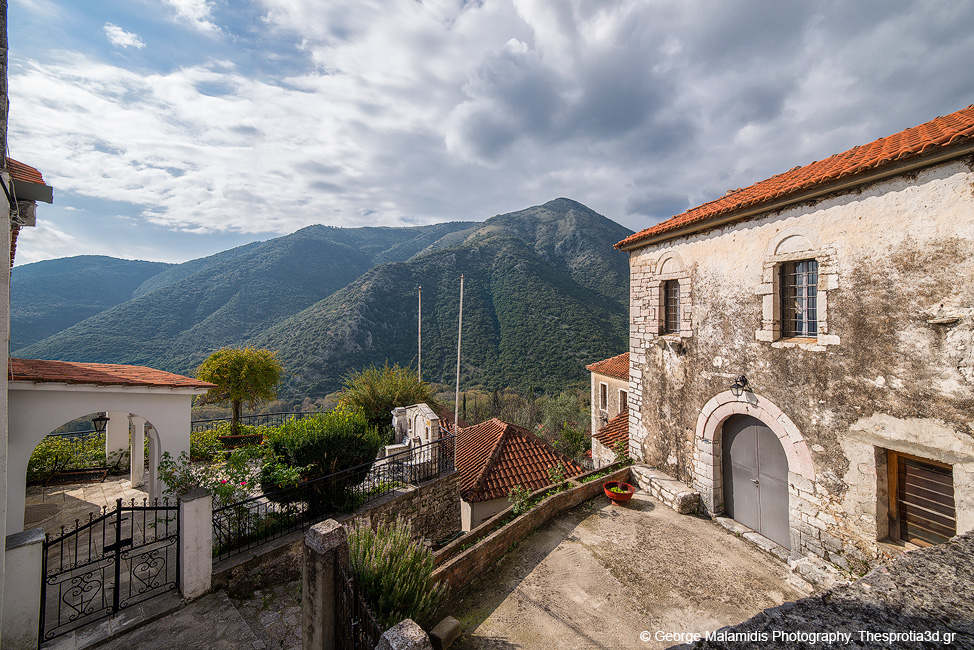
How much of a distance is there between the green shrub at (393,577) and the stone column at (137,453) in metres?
7.88

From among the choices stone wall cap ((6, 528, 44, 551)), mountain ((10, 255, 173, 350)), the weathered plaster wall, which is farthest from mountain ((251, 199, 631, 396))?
the weathered plaster wall

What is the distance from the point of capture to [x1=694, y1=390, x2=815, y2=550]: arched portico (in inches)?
221

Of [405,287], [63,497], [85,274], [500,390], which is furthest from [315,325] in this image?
[85,274]

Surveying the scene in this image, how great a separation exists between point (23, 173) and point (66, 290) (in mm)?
85869

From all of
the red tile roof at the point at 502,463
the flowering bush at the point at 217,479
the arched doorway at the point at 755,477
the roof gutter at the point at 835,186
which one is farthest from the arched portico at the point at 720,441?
the flowering bush at the point at 217,479

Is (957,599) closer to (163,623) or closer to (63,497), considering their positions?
(163,623)

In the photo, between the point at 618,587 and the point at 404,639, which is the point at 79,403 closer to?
the point at 404,639

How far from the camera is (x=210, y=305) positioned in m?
53.9

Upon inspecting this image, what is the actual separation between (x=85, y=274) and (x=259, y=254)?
109ft

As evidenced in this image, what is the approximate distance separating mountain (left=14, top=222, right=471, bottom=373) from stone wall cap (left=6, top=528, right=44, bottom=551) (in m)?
42.5

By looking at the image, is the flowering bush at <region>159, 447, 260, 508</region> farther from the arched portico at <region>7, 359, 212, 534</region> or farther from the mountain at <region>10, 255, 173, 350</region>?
the mountain at <region>10, 255, 173, 350</region>

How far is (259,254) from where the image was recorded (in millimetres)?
71312

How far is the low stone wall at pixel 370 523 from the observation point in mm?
5293

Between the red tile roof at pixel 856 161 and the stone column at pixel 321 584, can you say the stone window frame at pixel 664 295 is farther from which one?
the stone column at pixel 321 584
